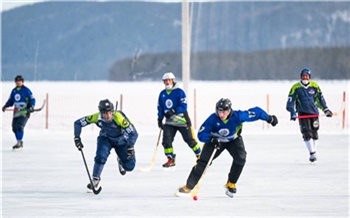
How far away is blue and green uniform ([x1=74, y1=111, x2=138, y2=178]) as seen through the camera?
29.0ft

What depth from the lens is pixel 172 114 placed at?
11.4 metres

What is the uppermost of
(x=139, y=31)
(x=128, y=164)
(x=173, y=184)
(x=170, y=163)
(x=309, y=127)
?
(x=139, y=31)

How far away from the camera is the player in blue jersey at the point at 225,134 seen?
830cm

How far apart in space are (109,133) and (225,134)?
4.61ft

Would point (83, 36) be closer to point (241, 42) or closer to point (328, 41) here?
point (241, 42)

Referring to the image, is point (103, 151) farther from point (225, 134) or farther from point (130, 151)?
point (225, 134)

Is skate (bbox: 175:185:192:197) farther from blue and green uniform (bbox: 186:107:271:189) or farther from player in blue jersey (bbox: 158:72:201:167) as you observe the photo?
player in blue jersey (bbox: 158:72:201:167)

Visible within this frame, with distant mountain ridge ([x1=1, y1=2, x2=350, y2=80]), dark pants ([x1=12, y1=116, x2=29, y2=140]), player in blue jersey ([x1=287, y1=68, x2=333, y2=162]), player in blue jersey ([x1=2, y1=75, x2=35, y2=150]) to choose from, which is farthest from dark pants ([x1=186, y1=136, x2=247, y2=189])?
distant mountain ridge ([x1=1, y1=2, x2=350, y2=80])

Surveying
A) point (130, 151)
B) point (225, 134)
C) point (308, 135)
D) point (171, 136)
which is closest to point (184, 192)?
point (225, 134)

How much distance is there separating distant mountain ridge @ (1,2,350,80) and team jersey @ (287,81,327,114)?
172ft

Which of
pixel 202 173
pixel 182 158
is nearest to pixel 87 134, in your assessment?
pixel 182 158

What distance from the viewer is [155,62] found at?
65125 mm

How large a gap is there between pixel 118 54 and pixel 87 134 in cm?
5959

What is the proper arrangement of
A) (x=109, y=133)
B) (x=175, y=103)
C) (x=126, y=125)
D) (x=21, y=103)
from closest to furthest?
1. (x=126, y=125)
2. (x=109, y=133)
3. (x=175, y=103)
4. (x=21, y=103)
